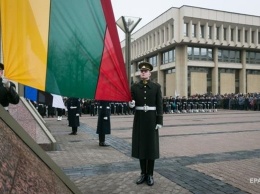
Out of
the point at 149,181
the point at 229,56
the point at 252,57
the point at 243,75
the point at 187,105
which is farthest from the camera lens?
the point at 252,57

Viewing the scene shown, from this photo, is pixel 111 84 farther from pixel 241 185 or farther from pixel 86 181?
pixel 241 185

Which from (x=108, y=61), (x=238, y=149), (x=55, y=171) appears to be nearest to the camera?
(x=55, y=171)

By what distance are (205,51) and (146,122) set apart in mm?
41957

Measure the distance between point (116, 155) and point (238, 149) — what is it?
10.4 ft

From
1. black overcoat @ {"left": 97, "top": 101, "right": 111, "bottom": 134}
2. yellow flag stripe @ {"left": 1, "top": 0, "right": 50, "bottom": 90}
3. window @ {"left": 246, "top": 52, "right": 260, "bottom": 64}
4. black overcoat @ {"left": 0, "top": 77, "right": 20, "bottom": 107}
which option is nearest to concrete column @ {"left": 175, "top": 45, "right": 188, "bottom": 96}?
window @ {"left": 246, "top": 52, "right": 260, "bottom": 64}

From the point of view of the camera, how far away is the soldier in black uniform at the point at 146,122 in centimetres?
492

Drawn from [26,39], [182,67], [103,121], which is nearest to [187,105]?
[182,67]

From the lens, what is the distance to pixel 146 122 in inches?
196

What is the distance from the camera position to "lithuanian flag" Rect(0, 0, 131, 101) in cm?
293

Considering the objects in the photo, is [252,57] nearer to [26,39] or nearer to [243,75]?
[243,75]

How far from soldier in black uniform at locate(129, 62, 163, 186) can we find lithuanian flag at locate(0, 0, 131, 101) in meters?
1.53

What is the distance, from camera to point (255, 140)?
30.8 feet

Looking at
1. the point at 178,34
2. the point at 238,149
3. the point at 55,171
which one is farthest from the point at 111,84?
the point at 178,34

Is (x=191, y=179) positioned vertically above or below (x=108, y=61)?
below
